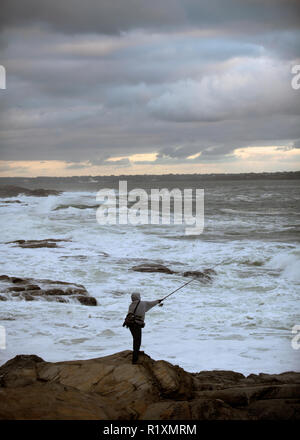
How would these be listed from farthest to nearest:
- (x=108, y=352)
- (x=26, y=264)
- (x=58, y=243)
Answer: (x=58, y=243)
(x=26, y=264)
(x=108, y=352)

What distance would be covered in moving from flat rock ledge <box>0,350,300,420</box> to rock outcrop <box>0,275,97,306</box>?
4993 mm

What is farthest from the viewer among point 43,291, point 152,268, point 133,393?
point 152,268

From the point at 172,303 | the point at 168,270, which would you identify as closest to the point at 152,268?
the point at 168,270

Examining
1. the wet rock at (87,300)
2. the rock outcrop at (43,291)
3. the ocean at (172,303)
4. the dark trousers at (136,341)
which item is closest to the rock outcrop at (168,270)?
the ocean at (172,303)

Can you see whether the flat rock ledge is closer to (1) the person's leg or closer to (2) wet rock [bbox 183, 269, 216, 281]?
(1) the person's leg

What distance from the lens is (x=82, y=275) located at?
552 inches

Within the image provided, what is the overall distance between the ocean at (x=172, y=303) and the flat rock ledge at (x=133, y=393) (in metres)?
1.64

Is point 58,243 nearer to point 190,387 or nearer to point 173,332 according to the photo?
point 173,332

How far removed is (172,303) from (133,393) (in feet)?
21.7

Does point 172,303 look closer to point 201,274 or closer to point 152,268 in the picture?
point 201,274

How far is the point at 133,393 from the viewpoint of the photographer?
16.8 feet

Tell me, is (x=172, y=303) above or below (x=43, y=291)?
below

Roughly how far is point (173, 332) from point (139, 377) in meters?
3.98
